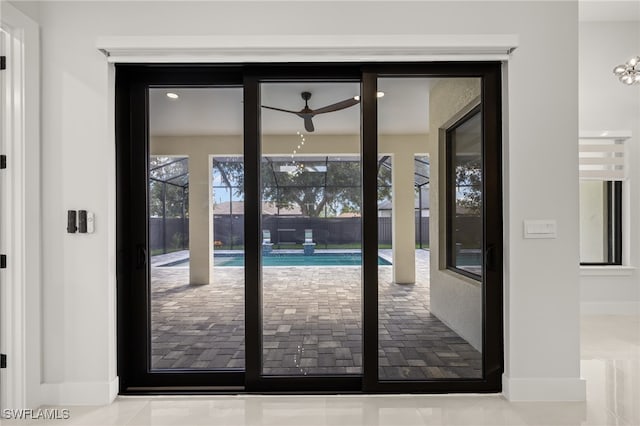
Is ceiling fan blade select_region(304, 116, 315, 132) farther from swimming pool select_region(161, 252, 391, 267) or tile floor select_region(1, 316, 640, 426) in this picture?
tile floor select_region(1, 316, 640, 426)

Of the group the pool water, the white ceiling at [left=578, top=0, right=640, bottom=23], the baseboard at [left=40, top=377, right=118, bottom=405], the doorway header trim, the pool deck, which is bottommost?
the baseboard at [left=40, top=377, right=118, bottom=405]

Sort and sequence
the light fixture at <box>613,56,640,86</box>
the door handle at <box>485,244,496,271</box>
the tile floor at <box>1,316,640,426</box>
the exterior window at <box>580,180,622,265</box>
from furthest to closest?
the exterior window at <box>580,180,622,265</box>, the light fixture at <box>613,56,640,86</box>, the door handle at <box>485,244,496,271</box>, the tile floor at <box>1,316,640,426</box>

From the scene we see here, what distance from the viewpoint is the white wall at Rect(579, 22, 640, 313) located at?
464 centimetres

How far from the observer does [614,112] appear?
4.64 metres

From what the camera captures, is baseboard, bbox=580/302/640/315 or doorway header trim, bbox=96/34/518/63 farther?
baseboard, bbox=580/302/640/315

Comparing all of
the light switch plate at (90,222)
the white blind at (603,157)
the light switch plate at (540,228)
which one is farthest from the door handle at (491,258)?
the white blind at (603,157)

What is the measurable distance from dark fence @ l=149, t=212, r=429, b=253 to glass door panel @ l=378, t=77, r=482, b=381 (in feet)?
0.52

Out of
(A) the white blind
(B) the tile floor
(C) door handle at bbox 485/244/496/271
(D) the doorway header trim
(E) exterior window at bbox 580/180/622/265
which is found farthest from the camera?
(E) exterior window at bbox 580/180/622/265

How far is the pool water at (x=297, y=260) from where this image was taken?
278cm

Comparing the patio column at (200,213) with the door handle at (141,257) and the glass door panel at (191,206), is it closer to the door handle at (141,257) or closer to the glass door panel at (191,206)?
the glass door panel at (191,206)

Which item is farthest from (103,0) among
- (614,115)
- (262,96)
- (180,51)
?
(614,115)

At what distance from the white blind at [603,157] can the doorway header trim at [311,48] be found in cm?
285

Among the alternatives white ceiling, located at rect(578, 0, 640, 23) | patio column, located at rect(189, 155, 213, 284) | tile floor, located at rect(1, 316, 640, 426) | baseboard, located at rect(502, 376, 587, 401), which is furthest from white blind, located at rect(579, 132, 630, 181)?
patio column, located at rect(189, 155, 213, 284)

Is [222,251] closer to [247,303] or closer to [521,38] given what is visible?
[247,303]
